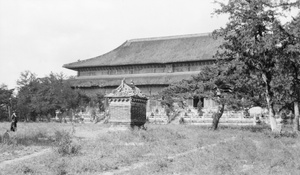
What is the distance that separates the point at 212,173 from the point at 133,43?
4295cm

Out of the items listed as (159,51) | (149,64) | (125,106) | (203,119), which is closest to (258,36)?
(125,106)

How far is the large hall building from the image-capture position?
129ft

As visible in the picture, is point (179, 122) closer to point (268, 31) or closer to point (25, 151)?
point (268, 31)

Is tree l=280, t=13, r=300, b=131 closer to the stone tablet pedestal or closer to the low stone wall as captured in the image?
the stone tablet pedestal

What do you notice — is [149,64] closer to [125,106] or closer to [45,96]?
[45,96]

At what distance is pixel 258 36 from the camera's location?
53.9ft

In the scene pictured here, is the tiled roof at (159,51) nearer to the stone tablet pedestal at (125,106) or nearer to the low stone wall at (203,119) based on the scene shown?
the low stone wall at (203,119)

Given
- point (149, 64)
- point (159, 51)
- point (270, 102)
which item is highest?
point (159, 51)

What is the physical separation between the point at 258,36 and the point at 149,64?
26.3 metres

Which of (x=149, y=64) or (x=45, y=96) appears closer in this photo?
(x=45, y=96)

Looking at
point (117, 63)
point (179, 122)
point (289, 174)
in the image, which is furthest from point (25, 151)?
point (117, 63)

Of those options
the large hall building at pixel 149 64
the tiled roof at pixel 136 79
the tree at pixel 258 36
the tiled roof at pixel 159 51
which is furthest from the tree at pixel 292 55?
the tiled roof at pixel 159 51

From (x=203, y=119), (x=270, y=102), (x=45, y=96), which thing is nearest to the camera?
(x=270, y=102)

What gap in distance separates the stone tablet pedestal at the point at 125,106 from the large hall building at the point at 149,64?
22.7m
